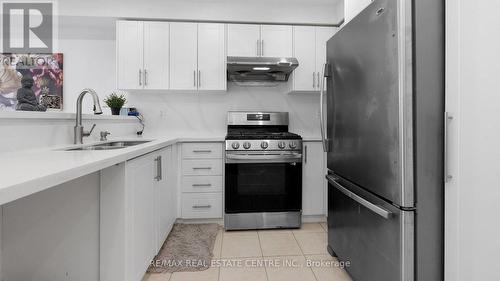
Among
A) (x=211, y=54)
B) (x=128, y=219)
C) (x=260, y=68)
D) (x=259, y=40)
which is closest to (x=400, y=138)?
(x=128, y=219)

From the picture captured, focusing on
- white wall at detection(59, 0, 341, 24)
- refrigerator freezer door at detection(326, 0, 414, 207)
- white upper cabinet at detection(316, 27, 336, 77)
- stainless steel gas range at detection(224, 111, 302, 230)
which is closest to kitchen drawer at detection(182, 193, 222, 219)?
stainless steel gas range at detection(224, 111, 302, 230)

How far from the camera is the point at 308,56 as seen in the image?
3.01 m

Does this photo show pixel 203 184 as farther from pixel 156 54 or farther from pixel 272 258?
pixel 156 54

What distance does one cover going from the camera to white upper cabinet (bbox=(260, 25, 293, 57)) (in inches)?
117

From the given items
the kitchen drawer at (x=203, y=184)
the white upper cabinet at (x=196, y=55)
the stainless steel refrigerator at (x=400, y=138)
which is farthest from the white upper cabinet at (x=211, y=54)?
the stainless steel refrigerator at (x=400, y=138)

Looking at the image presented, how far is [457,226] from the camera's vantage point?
1.05m

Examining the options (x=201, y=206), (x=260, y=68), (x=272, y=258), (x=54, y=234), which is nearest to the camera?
(x=54, y=234)

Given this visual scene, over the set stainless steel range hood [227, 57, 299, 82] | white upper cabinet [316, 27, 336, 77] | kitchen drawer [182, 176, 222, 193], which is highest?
white upper cabinet [316, 27, 336, 77]

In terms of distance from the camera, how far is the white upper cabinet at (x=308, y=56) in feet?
9.84

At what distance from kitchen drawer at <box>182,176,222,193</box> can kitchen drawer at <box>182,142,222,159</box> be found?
217mm

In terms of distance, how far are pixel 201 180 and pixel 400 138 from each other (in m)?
2.01

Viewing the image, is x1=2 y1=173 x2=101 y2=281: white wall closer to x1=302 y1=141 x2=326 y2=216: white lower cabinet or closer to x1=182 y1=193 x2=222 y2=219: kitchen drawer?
x1=182 y1=193 x2=222 y2=219: kitchen drawer

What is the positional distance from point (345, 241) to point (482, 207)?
913 millimetres

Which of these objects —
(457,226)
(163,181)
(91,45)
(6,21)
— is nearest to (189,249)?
(163,181)
